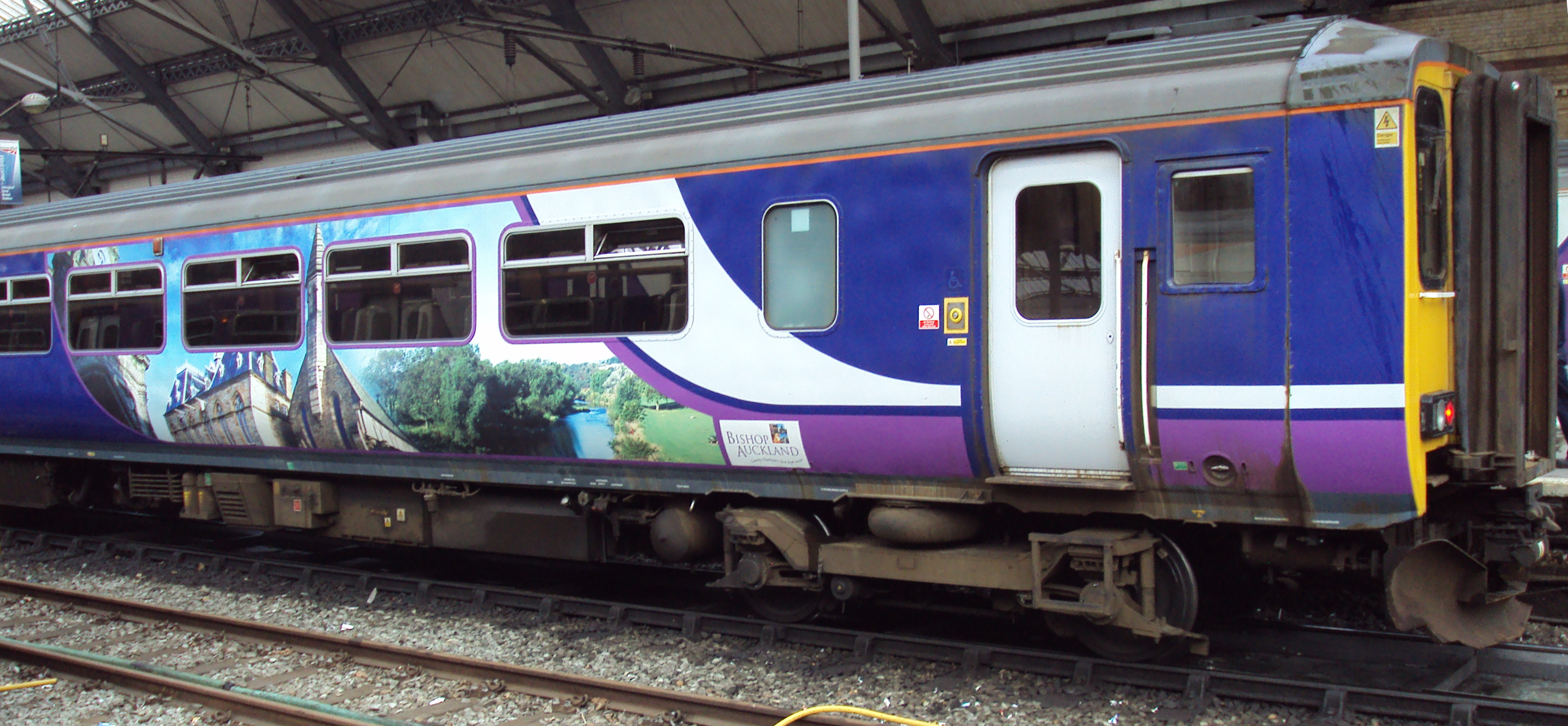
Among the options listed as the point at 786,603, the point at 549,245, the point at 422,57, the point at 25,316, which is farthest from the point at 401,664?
the point at 422,57

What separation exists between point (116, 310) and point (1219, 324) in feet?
30.2

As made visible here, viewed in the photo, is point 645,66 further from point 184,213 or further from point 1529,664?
point 1529,664

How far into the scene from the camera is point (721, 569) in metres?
9.54

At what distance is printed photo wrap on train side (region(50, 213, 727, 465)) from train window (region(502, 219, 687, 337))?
15cm

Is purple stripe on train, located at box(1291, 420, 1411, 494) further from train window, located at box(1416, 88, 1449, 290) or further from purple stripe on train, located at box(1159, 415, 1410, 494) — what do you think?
train window, located at box(1416, 88, 1449, 290)

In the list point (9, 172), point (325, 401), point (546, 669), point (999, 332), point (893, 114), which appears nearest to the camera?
point (999, 332)

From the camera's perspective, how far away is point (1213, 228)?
5.47 meters

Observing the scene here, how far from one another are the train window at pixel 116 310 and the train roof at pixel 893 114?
24.7 inches

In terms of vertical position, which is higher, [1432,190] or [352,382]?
[1432,190]

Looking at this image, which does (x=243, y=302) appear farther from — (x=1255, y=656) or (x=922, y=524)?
(x=1255, y=656)

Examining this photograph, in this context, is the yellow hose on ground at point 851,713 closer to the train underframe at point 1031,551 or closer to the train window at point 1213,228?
the train underframe at point 1031,551

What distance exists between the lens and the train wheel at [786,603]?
7.23 meters

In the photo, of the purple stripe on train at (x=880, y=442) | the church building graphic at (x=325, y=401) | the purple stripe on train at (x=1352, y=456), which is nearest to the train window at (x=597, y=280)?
the purple stripe on train at (x=880, y=442)

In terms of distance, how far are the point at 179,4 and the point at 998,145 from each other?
19.8 m
